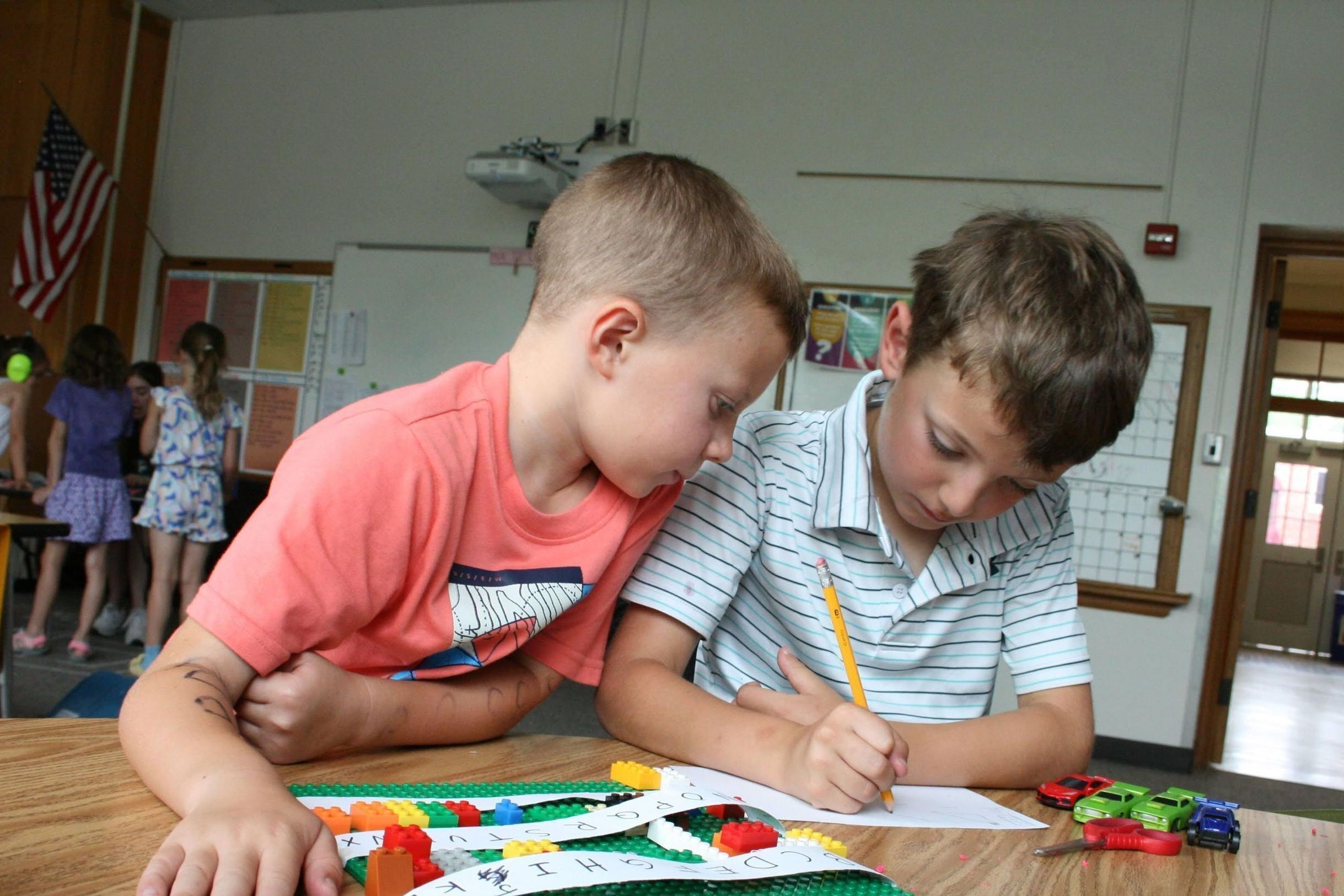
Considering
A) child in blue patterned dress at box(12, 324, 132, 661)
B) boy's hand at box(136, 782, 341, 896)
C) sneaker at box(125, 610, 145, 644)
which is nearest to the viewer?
boy's hand at box(136, 782, 341, 896)

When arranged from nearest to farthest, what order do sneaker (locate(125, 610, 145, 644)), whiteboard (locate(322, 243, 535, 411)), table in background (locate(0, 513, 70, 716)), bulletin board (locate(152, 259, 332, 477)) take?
1. table in background (locate(0, 513, 70, 716))
2. sneaker (locate(125, 610, 145, 644))
3. whiteboard (locate(322, 243, 535, 411))
4. bulletin board (locate(152, 259, 332, 477))

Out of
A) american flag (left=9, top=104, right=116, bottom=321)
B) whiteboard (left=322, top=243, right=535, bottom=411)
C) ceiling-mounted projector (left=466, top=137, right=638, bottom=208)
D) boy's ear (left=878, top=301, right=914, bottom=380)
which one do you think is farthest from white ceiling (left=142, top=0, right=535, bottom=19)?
boy's ear (left=878, top=301, right=914, bottom=380)

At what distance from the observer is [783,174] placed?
434cm

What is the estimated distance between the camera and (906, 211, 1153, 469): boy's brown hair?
0.89 m

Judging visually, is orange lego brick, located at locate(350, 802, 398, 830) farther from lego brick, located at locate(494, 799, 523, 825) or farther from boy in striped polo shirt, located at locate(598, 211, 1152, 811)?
boy in striped polo shirt, located at locate(598, 211, 1152, 811)

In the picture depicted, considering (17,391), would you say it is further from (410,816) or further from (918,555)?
(410,816)

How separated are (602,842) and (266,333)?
5.08 metres

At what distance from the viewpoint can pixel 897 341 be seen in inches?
41.0

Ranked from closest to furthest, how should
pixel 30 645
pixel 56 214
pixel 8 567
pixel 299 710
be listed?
1. pixel 299 710
2. pixel 8 567
3. pixel 30 645
4. pixel 56 214

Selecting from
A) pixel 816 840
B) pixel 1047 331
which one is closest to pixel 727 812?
pixel 816 840

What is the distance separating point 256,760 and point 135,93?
19.2 feet

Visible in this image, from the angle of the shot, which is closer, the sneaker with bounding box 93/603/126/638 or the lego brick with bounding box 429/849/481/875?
the lego brick with bounding box 429/849/481/875

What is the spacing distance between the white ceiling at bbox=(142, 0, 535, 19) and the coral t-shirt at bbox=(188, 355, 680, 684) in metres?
4.52

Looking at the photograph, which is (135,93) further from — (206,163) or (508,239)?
(508,239)
